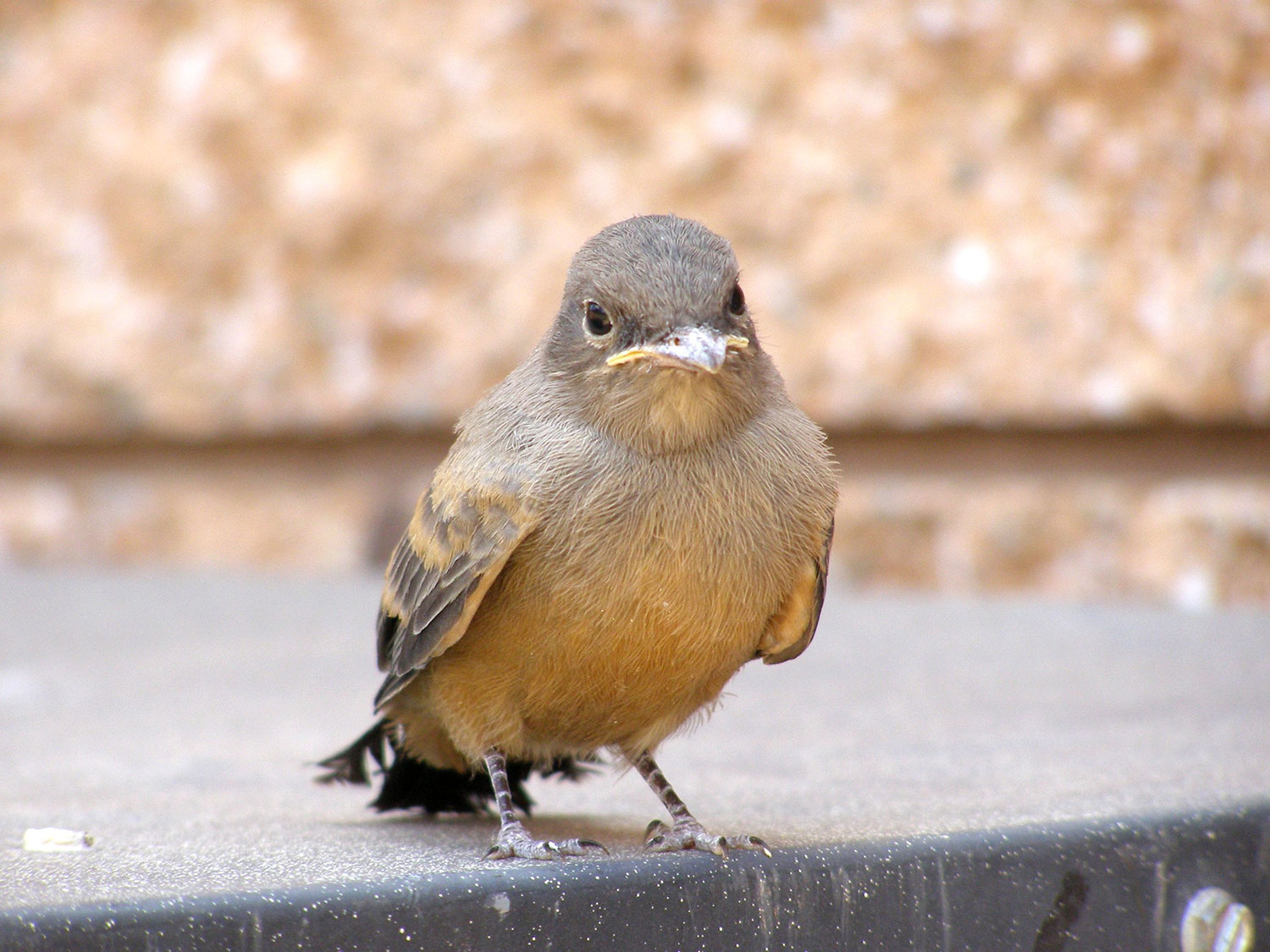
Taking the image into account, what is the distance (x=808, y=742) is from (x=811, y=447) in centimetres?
108

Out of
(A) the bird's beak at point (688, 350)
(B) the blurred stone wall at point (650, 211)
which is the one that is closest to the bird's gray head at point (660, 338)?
(A) the bird's beak at point (688, 350)

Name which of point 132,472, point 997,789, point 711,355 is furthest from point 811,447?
point 132,472

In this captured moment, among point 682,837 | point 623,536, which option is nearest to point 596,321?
point 623,536

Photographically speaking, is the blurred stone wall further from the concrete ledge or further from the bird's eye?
the bird's eye

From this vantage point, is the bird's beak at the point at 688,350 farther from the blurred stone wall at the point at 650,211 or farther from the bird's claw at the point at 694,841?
the blurred stone wall at the point at 650,211

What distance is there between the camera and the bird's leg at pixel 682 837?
2.06 m

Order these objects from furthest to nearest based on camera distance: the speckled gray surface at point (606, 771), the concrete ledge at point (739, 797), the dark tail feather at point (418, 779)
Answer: the dark tail feather at point (418, 779) < the speckled gray surface at point (606, 771) < the concrete ledge at point (739, 797)

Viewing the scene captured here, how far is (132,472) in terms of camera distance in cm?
536

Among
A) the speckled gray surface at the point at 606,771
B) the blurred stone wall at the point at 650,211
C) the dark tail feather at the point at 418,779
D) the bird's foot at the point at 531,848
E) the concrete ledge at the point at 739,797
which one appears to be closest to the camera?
the concrete ledge at the point at 739,797

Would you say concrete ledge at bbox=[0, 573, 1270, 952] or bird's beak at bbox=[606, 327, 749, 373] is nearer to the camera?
concrete ledge at bbox=[0, 573, 1270, 952]

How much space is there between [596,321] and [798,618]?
1.82ft

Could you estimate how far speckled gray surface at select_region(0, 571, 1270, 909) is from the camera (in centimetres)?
217

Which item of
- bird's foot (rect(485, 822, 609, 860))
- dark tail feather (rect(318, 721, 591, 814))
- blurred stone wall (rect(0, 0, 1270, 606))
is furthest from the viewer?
blurred stone wall (rect(0, 0, 1270, 606))

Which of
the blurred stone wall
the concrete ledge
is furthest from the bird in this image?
the blurred stone wall
